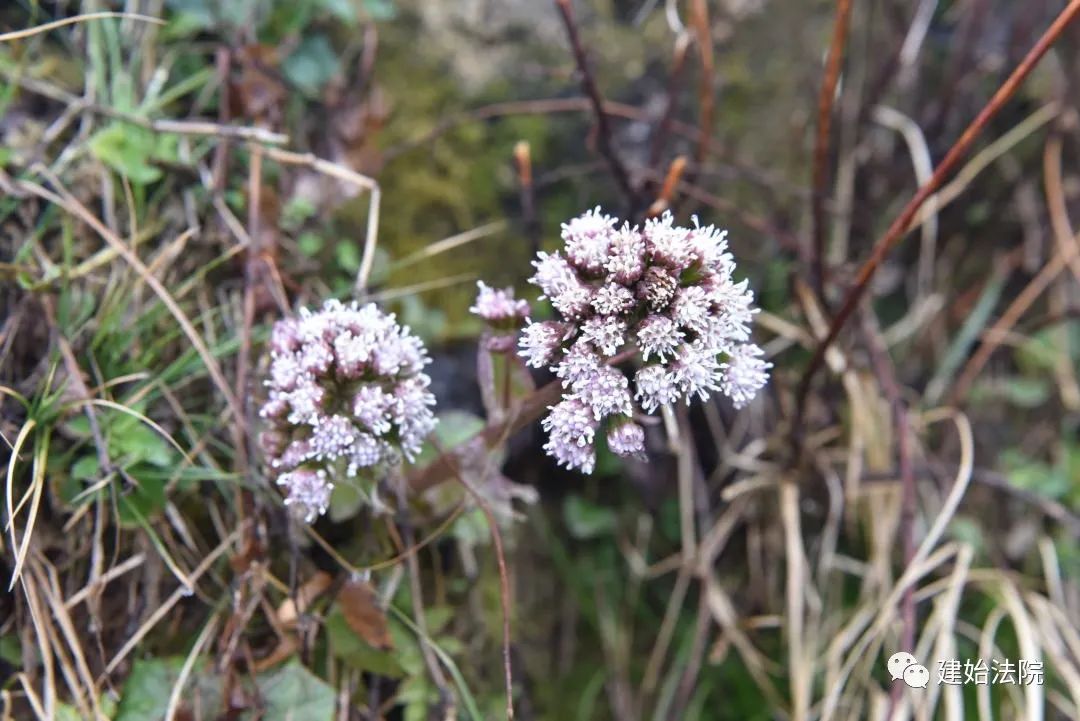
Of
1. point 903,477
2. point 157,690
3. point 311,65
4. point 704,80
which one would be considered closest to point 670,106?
point 704,80

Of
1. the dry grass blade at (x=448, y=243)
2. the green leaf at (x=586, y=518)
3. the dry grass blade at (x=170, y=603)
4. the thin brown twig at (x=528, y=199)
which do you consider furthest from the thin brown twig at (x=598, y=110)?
the dry grass blade at (x=170, y=603)

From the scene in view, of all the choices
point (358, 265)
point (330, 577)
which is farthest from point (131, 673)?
point (358, 265)

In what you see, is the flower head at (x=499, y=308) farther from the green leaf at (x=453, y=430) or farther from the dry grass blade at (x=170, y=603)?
the dry grass blade at (x=170, y=603)

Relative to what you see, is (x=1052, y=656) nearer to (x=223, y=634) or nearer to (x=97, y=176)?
(x=223, y=634)

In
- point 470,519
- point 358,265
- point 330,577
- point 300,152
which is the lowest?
point 330,577

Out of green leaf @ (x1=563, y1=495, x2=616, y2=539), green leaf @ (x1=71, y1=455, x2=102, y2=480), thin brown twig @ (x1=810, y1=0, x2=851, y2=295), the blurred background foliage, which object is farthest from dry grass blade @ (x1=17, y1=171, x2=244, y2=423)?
thin brown twig @ (x1=810, y1=0, x2=851, y2=295)
